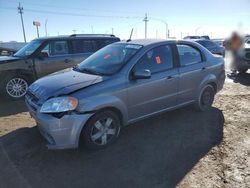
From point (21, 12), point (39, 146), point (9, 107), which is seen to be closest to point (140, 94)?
point (39, 146)

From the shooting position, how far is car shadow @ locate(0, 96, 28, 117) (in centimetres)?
593

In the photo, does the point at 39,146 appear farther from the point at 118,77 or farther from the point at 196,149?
the point at 196,149

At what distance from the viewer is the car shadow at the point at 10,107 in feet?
19.5

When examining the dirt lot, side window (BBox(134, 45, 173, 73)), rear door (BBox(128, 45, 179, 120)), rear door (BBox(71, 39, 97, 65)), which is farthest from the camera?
rear door (BBox(71, 39, 97, 65))

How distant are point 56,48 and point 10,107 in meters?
2.21

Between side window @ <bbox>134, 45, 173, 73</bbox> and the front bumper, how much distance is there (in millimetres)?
1353

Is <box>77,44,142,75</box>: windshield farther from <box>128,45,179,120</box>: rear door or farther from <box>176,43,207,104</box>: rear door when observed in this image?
<box>176,43,207,104</box>: rear door

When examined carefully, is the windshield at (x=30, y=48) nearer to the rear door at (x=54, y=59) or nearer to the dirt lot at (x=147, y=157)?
the rear door at (x=54, y=59)

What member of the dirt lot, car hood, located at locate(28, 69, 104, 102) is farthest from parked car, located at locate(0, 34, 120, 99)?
car hood, located at locate(28, 69, 104, 102)

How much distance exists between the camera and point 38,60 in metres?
7.12

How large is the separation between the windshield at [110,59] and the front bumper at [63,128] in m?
1.02

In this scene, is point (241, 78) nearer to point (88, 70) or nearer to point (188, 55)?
point (188, 55)

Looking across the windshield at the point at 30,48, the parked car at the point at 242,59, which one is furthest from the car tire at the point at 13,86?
the parked car at the point at 242,59

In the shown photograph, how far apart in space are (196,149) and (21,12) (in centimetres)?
5179
